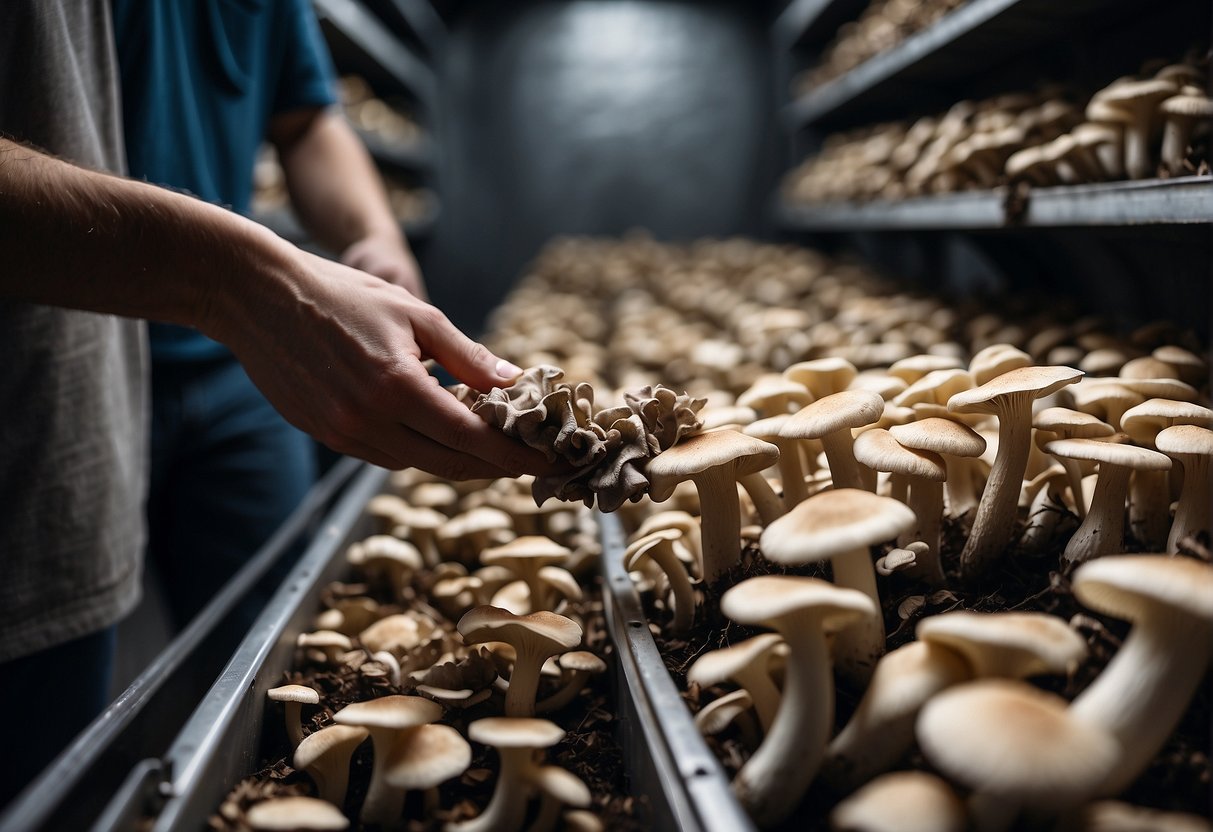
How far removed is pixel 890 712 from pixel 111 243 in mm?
1245

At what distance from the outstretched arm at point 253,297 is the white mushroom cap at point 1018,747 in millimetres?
737

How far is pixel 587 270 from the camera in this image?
5.09 meters

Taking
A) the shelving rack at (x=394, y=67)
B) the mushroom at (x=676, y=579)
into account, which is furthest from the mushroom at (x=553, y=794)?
the shelving rack at (x=394, y=67)

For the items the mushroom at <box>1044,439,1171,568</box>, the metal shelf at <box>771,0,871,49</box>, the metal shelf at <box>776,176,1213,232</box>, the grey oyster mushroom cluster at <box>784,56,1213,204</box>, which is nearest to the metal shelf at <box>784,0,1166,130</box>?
the grey oyster mushroom cluster at <box>784,56,1213,204</box>

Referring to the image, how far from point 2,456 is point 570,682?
1.17 m

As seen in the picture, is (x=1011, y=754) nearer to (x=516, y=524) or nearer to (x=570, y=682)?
(x=570, y=682)

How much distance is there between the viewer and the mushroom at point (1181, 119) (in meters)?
1.61

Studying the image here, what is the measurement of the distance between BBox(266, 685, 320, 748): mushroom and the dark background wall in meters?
7.17

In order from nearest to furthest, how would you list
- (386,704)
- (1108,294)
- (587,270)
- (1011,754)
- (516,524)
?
(1011,754) → (386,704) → (516,524) → (1108,294) → (587,270)

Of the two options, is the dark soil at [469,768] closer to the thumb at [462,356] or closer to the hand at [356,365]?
the hand at [356,365]

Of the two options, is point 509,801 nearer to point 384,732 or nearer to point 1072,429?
point 384,732

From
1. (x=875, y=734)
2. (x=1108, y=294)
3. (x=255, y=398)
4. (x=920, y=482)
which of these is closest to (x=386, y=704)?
(x=875, y=734)

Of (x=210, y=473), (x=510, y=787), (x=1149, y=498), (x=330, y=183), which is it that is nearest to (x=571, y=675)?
(x=510, y=787)

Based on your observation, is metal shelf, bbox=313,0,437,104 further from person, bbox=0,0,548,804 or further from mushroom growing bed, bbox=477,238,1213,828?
mushroom growing bed, bbox=477,238,1213,828
